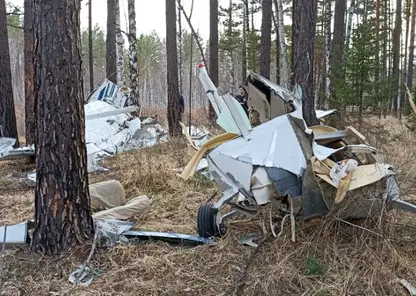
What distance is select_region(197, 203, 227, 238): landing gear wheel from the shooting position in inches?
153

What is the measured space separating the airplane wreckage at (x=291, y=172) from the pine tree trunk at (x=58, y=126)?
0.98 metres

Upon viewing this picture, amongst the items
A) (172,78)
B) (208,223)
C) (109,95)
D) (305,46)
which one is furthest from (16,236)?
(172,78)

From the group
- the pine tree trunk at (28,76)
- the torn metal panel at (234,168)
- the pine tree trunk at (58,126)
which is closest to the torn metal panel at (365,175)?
the torn metal panel at (234,168)

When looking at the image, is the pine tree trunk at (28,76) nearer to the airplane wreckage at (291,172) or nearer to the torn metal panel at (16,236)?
the torn metal panel at (16,236)

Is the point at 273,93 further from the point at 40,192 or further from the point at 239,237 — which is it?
the point at 40,192

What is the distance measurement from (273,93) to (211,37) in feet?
40.1

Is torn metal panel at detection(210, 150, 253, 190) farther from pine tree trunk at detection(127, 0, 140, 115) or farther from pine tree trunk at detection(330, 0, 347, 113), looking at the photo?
pine tree trunk at detection(127, 0, 140, 115)

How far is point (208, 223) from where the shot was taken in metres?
3.92

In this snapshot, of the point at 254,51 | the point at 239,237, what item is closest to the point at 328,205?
the point at 239,237

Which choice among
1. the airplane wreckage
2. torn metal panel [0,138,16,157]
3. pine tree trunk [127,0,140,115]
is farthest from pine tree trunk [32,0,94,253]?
pine tree trunk [127,0,140,115]

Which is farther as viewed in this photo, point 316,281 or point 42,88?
point 42,88

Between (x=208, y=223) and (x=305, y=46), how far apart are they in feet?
12.2

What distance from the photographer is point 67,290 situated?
3.07 m

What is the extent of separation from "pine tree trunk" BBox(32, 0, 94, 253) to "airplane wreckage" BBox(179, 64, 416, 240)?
978 mm
